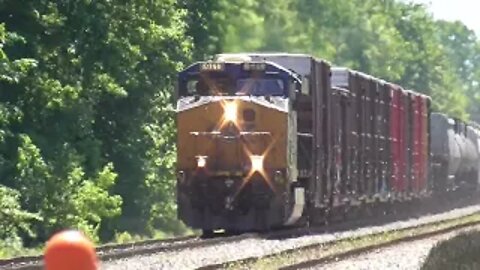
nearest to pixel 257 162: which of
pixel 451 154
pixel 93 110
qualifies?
Result: pixel 93 110

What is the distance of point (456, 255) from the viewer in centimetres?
1466

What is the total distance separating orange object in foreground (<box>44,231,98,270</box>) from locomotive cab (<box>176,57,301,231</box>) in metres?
19.3

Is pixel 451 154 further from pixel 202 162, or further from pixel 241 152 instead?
pixel 202 162

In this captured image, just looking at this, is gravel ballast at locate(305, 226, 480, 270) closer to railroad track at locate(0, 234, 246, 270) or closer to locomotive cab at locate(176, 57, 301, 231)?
locomotive cab at locate(176, 57, 301, 231)

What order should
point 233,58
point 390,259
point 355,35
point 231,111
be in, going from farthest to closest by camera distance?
point 355,35 → point 233,58 → point 231,111 → point 390,259

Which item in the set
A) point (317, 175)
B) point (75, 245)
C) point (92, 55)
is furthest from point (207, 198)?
point (75, 245)

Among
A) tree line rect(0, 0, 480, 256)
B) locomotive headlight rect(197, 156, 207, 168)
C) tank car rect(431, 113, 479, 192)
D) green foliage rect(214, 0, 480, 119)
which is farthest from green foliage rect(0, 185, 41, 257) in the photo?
tank car rect(431, 113, 479, 192)

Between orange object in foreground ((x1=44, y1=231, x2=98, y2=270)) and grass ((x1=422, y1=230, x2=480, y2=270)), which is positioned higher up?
orange object in foreground ((x1=44, y1=231, x2=98, y2=270))

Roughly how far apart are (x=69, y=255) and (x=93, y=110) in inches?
1036

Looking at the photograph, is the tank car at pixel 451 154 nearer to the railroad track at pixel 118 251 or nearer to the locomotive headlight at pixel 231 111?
the locomotive headlight at pixel 231 111

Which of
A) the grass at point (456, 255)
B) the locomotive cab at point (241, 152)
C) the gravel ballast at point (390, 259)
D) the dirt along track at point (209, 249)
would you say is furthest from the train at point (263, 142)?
the grass at point (456, 255)

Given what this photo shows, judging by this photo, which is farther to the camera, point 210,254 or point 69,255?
point 210,254

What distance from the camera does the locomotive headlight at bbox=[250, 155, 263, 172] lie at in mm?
23797

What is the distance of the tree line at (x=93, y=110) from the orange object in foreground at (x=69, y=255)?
1740 cm
